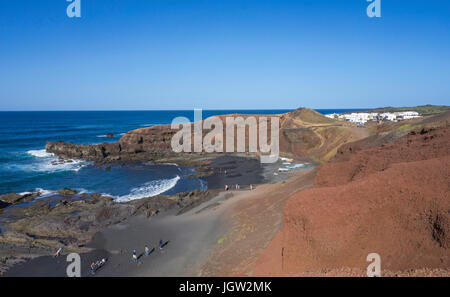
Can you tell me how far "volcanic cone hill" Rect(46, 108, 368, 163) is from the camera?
4722 cm

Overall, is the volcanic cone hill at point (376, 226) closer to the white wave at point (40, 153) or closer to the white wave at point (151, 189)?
the white wave at point (151, 189)

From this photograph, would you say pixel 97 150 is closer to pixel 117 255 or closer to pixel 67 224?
pixel 67 224

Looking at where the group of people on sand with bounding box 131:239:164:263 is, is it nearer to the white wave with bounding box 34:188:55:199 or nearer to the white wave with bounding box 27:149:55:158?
the white wave with bounding box 34:188:55:199

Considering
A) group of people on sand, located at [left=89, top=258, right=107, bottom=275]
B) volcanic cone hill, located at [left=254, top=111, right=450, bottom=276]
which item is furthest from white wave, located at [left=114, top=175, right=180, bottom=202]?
volcanic cone hill, located at [left=254, top=111, right=450, bottom=276]

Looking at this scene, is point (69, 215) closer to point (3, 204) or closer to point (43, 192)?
point (3, 204)

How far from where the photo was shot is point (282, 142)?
5547 cm

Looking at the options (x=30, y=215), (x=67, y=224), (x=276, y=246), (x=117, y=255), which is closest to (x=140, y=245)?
(x=117, y=255)

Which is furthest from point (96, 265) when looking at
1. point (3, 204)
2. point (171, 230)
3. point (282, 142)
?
point (282, 142)

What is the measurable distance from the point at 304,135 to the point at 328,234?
44341 mm

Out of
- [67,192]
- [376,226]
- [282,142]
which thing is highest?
[282,142]

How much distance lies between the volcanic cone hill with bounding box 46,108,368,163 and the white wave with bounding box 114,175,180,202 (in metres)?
18.2

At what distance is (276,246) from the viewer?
1180 centimetres

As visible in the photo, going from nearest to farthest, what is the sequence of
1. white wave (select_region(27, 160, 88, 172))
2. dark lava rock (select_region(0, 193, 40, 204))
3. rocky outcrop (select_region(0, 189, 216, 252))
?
rocky outcrop (select_region(0, 189, 216, 252)), dark lava rock (select_region(0, 193, 40, 204)), white wave (select_region(27, 160, 88, 172))

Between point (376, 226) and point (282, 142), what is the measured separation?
155 feet
